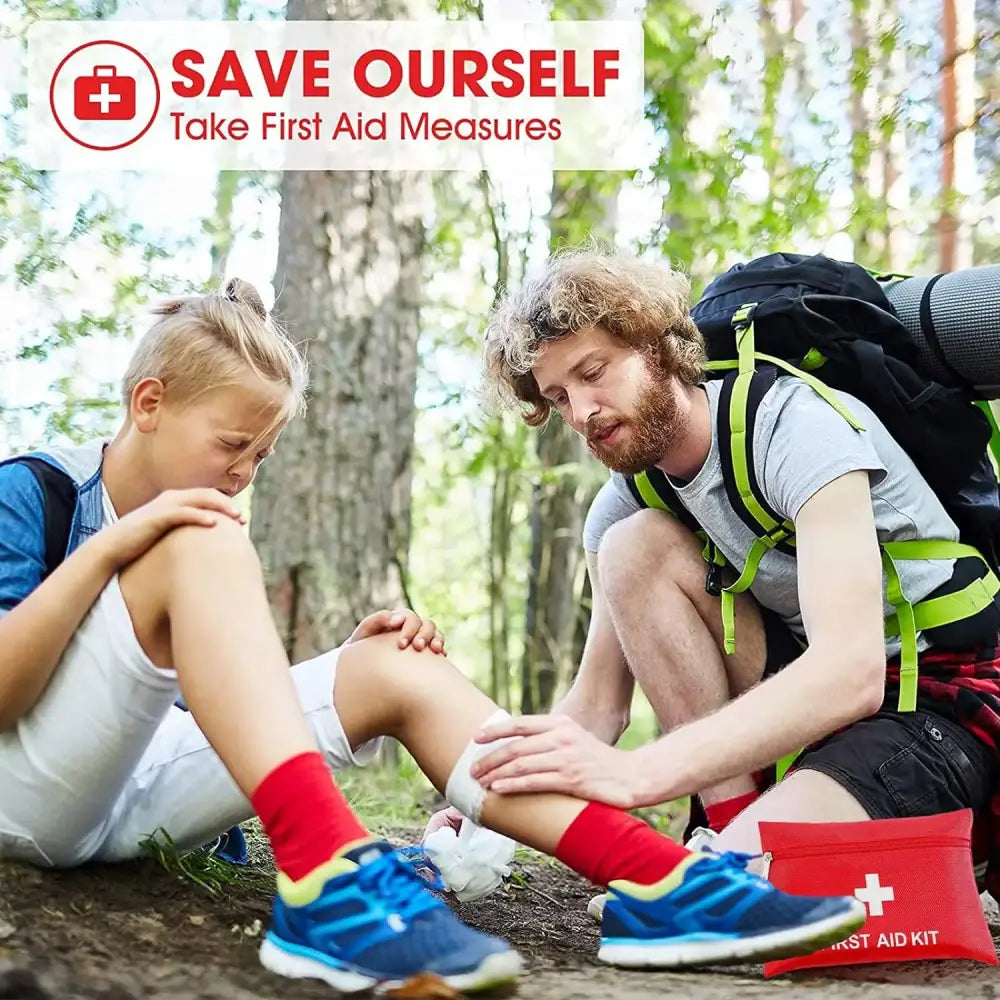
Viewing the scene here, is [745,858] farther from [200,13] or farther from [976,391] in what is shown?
[200,13]

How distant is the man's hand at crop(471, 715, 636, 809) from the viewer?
1864 millimetres

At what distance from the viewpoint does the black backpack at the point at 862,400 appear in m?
2.52

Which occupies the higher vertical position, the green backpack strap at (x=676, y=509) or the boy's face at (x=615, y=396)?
the boy's face at (x=615, y=396)

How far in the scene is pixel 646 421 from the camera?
101 inches

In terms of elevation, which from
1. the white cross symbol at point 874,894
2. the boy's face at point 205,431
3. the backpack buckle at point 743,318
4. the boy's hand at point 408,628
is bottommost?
the white cross symbol at point 874,894

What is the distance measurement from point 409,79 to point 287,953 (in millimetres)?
3989

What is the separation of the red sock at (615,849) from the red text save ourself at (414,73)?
360 centimetres

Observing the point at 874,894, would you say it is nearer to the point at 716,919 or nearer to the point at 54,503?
the point at 716,919

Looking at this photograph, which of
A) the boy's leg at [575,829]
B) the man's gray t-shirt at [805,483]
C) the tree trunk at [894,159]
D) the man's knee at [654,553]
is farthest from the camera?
the tree trunk at [894,159]

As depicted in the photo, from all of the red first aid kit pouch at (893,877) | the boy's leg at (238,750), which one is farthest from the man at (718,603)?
the boy's leg at (238,750)

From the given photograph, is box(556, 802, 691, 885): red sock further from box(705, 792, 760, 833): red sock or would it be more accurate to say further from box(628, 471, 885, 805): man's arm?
box(705, 792, 760, 833): red sock

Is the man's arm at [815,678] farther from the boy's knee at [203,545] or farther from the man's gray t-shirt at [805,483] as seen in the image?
the boy's knee at [203,545]

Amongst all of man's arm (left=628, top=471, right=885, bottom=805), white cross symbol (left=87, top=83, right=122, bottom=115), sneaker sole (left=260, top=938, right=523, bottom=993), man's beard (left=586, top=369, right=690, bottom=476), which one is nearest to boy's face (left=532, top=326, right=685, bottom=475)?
A: man's beard (left=586, top=369, right=690, bottom=476)

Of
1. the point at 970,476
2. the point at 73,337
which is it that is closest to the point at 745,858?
the point at 970,476
